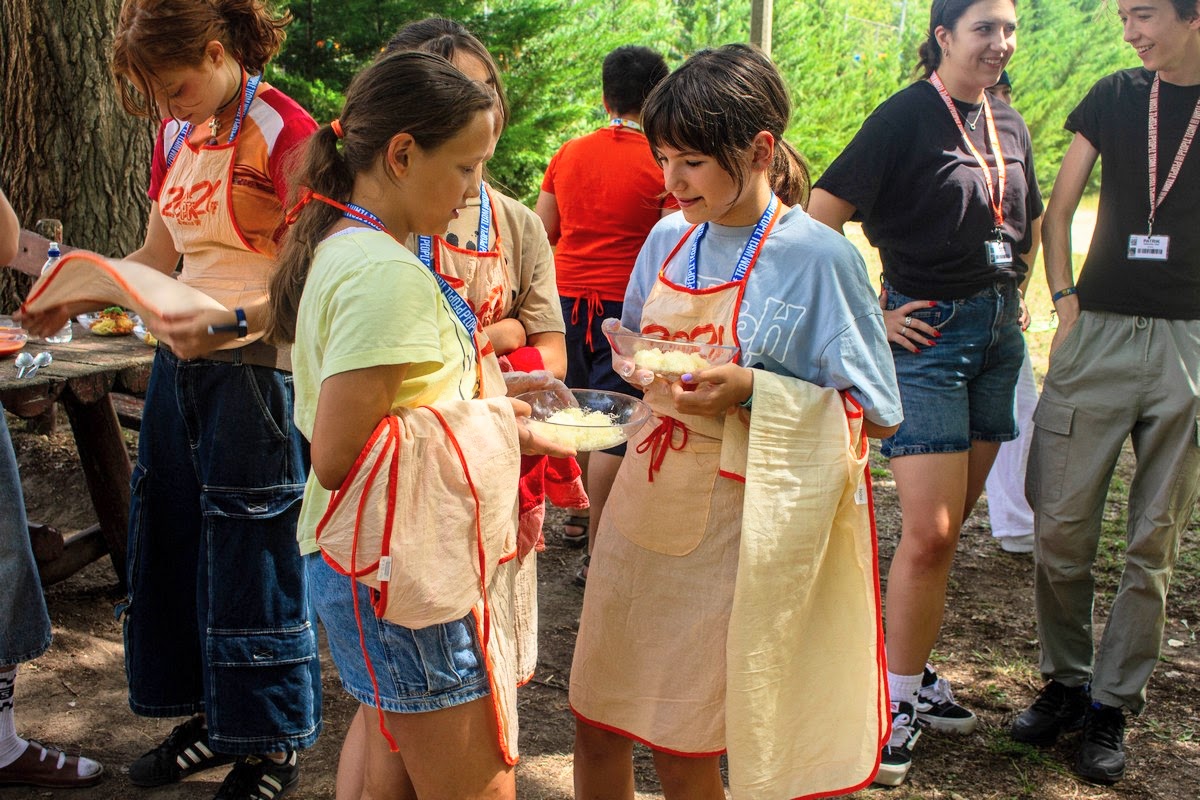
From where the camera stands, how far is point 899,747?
308cm

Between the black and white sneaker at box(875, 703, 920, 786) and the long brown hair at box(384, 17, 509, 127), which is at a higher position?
the long brown hair at box(384, 17, 509, 127)

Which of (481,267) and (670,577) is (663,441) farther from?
(481,267)

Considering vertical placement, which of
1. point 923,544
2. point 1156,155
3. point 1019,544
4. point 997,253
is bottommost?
point 1019,544

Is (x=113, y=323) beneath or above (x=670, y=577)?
above

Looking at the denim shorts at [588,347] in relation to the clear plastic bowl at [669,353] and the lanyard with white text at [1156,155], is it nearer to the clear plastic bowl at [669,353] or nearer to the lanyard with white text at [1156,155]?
the lanyard with white text at [1156,155]

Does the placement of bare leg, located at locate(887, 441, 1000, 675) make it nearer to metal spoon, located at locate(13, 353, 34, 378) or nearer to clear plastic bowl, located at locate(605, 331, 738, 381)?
clear plastic bowl, located at locate(605, 331, 738, 381)

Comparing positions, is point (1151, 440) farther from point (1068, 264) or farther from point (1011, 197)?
point (1011, 197)

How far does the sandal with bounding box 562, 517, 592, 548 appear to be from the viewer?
4898mm

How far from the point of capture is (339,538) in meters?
1.68

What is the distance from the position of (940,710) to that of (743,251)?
1968 mm

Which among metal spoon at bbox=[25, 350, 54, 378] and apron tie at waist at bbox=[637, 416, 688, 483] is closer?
apron tie at waist at bbox=[637, 416, 688, 483]

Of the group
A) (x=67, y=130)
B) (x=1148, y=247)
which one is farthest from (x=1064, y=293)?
(x=67, y=130)

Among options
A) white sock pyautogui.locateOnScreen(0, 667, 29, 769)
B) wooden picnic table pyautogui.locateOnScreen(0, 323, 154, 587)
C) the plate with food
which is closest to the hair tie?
wooden picnic table pyautogui.locateOnScreen(0, 323, 154, 587)

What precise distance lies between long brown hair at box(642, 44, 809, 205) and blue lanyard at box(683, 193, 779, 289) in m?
0.09
